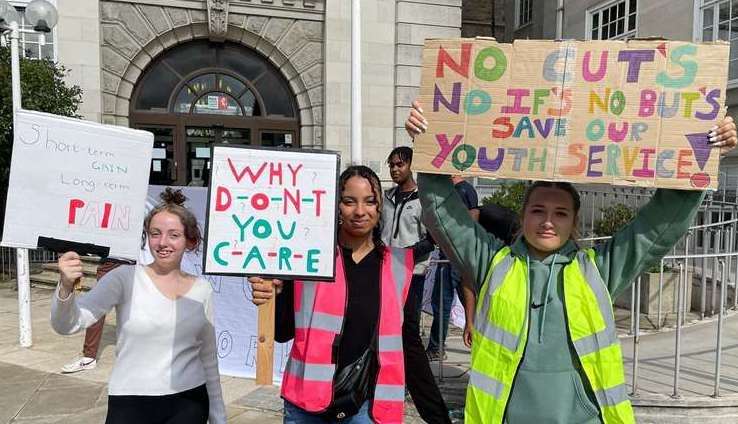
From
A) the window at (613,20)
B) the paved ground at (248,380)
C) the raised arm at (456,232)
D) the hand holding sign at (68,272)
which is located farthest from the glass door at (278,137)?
the raised arm at (456,232)

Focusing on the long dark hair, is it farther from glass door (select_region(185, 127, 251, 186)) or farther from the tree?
glass door (select_region(185, 127, 251, 186))

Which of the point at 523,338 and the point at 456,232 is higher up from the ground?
the point at 456,232

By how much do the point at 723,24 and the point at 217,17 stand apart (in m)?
11.4

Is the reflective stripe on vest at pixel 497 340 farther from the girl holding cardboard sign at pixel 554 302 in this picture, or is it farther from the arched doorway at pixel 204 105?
the arched doorway at pixel 204 105

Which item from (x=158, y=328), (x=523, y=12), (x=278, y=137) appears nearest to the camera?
(x=158, y=328)

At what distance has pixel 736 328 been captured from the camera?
6.21 m

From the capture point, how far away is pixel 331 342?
7.60 feet

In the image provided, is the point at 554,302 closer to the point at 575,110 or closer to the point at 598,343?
the point at 598,343

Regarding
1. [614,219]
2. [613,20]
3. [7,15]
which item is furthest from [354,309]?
[613,20]

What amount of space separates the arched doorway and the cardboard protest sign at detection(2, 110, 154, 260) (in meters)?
10.4

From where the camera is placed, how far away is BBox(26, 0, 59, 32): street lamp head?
6930mm

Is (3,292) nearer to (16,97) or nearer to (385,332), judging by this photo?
(16,97)

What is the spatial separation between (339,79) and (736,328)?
30.5 feet

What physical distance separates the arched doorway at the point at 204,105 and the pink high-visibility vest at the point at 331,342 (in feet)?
35.2
